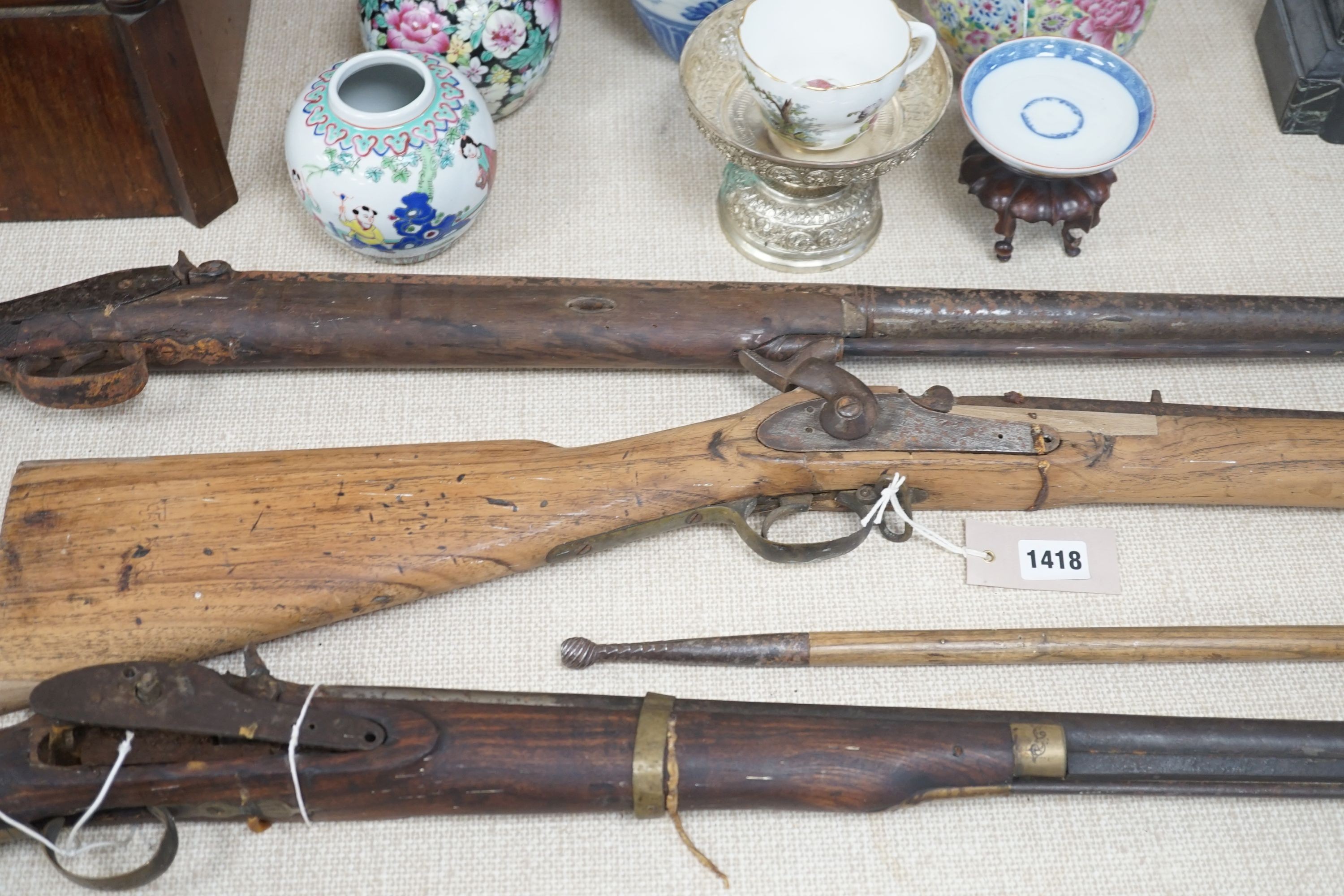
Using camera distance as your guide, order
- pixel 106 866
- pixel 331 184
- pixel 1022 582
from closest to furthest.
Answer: pixel 106 866
pixel 1022 582
pixel 331 184

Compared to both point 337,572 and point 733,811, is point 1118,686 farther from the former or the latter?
point 337,572

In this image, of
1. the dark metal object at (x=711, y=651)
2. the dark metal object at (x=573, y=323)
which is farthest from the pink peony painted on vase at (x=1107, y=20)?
the dark metal object at (x=711, y=651)

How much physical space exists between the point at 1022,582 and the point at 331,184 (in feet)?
5.26

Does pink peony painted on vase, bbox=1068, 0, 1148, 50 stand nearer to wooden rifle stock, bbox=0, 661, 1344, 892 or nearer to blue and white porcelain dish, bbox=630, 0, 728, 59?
blue and white porcelain dish, bbox=630, 0, 728, 59

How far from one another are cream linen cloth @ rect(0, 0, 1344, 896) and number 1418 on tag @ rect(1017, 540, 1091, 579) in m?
0.05

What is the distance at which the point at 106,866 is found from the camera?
2236 millimetres

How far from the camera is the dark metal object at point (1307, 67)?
10.4ft

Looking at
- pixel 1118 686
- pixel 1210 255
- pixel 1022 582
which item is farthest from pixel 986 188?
pixel 1118 686

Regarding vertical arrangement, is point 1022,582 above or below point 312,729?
below

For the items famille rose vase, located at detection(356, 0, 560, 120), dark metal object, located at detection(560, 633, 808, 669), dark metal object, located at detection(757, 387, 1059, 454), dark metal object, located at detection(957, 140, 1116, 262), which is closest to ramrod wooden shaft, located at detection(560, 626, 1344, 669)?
dark metal object, located at detection(560, 633, 808, 669)

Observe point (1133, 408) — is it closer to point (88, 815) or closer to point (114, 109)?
point (88, 815)

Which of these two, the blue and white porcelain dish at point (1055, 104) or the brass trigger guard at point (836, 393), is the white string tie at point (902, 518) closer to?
the brass trigger guard at point (836, 393)

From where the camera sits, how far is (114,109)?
110 inches

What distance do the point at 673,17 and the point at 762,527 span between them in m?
1.35
